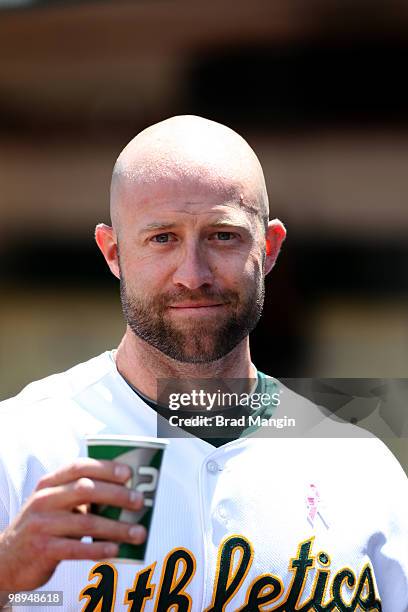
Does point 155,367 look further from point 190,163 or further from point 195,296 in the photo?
point 190,163

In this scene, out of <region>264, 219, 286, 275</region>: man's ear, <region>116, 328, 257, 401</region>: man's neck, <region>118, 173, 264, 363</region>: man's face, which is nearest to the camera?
<region>118, 173, 264, 363</region>: man's face

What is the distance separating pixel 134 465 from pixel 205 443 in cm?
76

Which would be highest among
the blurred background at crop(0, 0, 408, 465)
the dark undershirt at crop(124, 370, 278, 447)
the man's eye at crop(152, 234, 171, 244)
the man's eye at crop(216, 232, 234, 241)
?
the blurred background at crop(0, 0, 408, 465)

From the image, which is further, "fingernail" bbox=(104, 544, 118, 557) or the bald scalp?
the bald scalp

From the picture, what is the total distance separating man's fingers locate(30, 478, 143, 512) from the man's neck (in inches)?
29.4

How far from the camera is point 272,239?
6.99 ft

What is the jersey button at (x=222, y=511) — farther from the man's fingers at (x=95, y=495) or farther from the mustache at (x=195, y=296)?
the man's fingers at (x=95, y=495)

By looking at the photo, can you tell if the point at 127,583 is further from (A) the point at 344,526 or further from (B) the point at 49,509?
(B) the point at 49,509

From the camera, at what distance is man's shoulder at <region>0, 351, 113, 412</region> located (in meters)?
1.95

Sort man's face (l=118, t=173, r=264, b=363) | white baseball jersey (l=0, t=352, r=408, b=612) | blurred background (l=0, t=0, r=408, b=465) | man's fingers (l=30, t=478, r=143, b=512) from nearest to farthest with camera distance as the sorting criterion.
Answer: man's fingers (l=30, t=478, r=143, b=512)
white baseball jersey (l=0, t=352, r=408, b=612)
man's face (l=118, t=173, r=264, b=363)
blurred background (l=0, t=0, r=408, b=465)

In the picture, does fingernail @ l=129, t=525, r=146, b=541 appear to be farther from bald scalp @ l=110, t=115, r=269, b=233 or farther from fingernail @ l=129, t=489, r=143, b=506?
bald scalp @ l=110, t=115, r=269, b=233

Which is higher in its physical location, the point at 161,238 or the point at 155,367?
the point at 161,238


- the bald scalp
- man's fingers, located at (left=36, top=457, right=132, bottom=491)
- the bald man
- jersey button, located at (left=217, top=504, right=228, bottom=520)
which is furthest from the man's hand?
the bald scalp

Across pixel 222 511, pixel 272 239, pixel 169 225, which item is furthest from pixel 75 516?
pixel 272 239
